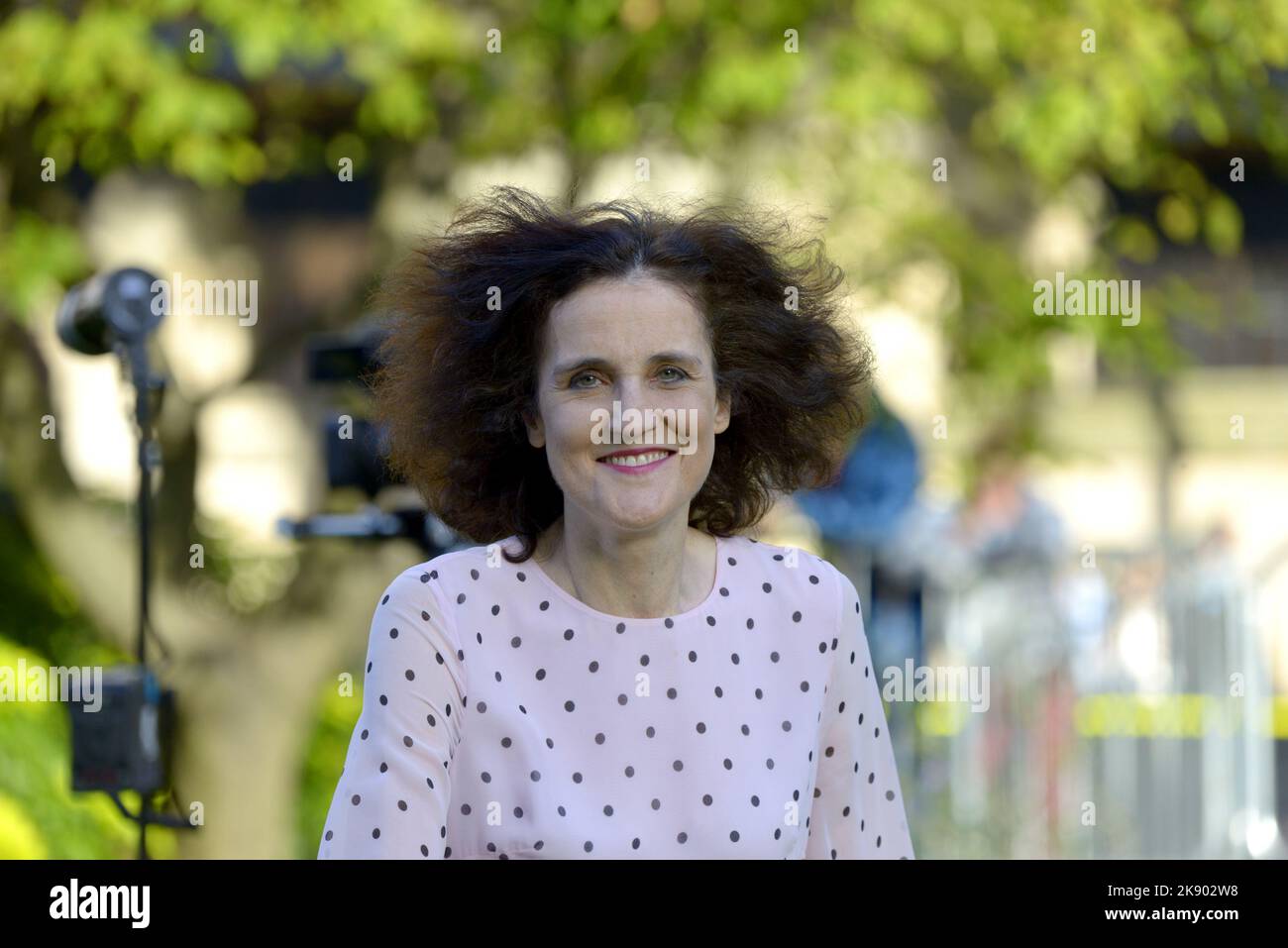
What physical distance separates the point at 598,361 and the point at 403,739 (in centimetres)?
49

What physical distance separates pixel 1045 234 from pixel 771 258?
1109 cm

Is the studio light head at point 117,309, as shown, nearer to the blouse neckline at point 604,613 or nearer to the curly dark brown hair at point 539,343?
the curly dark brown hair at point 539,343

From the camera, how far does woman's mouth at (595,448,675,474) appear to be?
7.29 feet

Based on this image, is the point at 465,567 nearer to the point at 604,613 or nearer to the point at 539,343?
the point at 604,613

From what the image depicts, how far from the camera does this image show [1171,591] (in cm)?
767

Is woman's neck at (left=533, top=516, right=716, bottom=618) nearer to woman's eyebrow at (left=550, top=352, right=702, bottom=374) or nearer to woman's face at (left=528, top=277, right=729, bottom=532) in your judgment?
woman's face at (left=528, top=277, right=729, bottom=532)

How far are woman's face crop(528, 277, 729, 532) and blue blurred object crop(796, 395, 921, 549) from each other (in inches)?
205

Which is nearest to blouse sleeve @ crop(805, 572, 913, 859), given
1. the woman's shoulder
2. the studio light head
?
the woman's shoulder

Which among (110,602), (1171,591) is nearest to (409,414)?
(110,602)

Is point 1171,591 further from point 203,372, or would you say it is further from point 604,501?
point 203,372

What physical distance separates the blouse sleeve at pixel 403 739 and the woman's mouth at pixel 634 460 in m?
0.25

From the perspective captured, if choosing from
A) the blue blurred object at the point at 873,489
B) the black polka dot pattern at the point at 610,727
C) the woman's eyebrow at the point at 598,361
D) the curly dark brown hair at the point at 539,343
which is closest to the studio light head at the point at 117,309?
the curly dark brown hair at the point at 539,343

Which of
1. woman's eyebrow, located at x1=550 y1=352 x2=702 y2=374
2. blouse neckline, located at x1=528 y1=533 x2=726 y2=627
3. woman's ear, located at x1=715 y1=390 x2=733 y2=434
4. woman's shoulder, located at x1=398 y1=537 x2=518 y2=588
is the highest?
woman's eyebrow, located at x1=550 y1=352 x2=702 y2=374

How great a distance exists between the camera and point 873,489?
7660 millimetres
